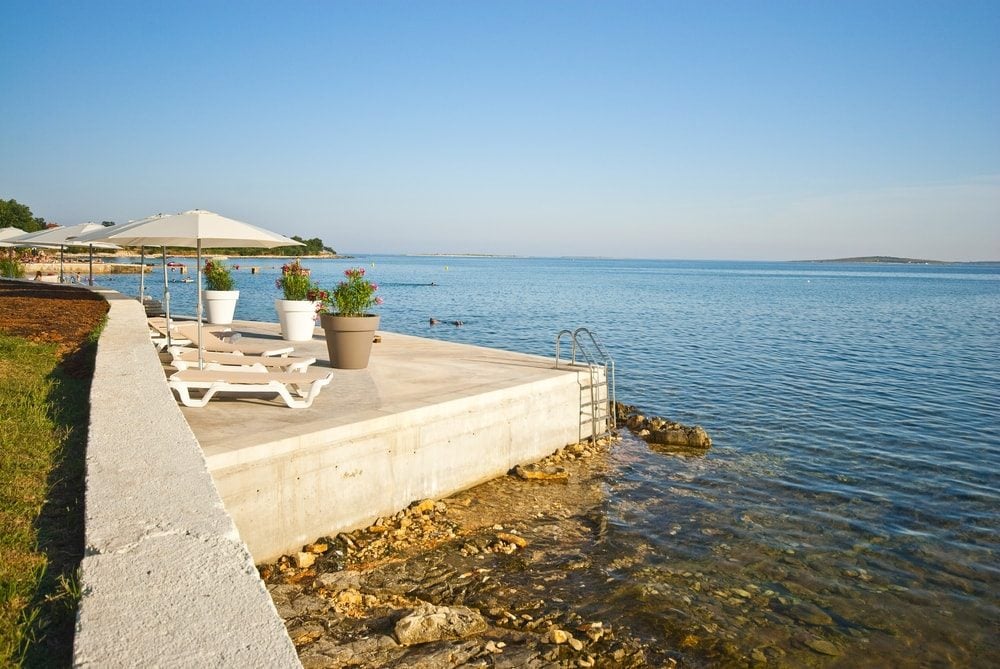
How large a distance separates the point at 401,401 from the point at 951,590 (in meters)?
6.35

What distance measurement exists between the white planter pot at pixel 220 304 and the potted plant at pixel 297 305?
2.60m

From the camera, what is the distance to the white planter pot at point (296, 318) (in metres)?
14.2

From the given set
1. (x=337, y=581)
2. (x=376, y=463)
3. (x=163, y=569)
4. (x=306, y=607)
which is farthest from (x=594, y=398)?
(x=163, y=569)

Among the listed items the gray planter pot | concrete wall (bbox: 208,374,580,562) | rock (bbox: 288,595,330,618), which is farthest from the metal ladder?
rock (bbox: 288,595,330,618)

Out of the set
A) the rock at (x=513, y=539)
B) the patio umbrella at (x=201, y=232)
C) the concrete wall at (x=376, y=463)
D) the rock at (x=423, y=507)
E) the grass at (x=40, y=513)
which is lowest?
the rock at (x=513, y=539)

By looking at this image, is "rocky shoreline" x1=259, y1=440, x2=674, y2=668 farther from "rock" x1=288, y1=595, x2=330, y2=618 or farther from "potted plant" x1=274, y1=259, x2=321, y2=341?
"potted plant" x1=274, y1=259, x2=321, y2=341

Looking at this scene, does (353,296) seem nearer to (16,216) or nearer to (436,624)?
(436,624)

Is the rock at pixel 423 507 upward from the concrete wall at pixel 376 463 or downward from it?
downward

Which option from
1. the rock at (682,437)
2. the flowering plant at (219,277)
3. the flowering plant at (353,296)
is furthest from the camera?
the flowering plant at (219,277)

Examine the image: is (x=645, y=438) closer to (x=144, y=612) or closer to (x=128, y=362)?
(x=128, y=362)

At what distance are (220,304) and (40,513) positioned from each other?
43.8 feet

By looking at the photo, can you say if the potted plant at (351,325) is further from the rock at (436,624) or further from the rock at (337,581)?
the rock at (436,624)

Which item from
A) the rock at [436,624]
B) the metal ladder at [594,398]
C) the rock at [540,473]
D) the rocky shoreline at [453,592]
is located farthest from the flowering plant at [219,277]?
the rock at [436,624]

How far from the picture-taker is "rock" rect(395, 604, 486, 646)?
539 cm
